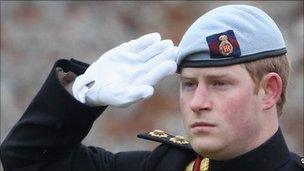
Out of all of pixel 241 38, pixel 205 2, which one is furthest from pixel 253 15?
pixel 205 2

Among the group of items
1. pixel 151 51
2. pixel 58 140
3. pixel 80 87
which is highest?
pixel 151 51

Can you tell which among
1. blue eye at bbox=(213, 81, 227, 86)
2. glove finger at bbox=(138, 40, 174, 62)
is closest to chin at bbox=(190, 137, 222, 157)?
blue eye at bbox=(213, 81, 227, 86)

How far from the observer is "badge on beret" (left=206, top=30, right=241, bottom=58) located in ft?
10.1

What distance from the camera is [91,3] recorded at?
5613mm

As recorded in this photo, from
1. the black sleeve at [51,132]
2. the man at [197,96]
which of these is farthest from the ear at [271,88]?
the black sleeve at [51,132]

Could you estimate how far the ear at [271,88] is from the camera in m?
3.07

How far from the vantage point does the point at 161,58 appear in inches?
124

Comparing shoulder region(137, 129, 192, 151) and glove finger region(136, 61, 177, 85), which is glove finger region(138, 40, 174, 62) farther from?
shoulder region(137, 129, 192, 151)

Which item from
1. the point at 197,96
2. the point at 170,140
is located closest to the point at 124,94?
the point at 197,96

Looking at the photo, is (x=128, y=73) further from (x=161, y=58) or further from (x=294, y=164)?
(x=294, y=164)

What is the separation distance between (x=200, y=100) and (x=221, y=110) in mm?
46

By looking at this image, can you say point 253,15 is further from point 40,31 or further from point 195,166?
point 40,31

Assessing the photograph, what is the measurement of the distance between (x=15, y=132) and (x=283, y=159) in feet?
1.84

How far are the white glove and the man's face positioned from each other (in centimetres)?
9
